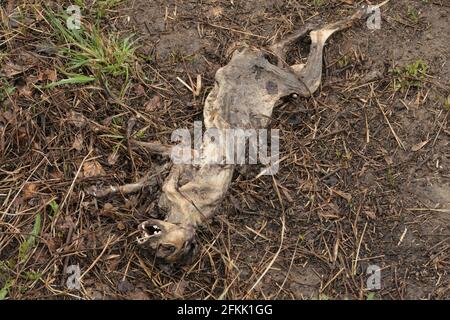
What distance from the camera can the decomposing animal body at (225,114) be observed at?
2705 mm

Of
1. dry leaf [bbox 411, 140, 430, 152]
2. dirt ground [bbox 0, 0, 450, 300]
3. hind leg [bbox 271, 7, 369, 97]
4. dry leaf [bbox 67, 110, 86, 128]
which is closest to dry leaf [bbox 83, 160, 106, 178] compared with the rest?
dirt ground [bbox 0, 0, 450, 300]

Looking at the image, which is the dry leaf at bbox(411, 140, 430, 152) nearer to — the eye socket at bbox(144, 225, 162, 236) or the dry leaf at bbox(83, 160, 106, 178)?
the eye socket at bbox(144, 225, 162, 236)

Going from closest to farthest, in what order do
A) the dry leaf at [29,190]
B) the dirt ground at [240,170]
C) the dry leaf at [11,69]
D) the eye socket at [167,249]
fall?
the eye socket at [167,249]
the dirt ground at [240,170]
the dry leaf at [29,190]
the dry leaf at [11,69]

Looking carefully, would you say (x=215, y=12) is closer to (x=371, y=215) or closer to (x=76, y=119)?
(x=76, y=119)

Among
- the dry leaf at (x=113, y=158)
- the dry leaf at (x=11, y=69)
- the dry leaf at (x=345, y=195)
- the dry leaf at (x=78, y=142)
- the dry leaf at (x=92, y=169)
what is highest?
the dry leaf at (x=11, y=69)

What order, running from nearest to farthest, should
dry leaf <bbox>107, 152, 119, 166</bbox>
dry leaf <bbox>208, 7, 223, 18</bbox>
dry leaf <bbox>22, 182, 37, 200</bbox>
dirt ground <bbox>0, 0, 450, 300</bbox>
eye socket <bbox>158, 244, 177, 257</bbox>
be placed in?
eye socket <bbox>158, 244, 177, 257</bbox>
dirt ground <bbox>0, 0, 450, 300</bbox>
dry leaf <bbox>22, 182, 37, 200</bbox>
dry leaf <bbox>107, 152, 119, 166</bbox>
dry leaf <bbox>208, 7, 223, 18</bbox>

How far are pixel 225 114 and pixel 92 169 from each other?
0.74 meters

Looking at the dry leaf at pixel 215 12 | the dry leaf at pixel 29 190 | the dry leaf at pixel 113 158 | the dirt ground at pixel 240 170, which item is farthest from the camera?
the dry leaf at pixel 215 12

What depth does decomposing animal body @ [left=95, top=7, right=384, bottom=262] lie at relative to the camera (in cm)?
271

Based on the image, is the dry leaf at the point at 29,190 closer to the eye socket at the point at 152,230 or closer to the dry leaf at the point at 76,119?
the dry leaf at the point at 76,119

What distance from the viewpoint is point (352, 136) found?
316cm

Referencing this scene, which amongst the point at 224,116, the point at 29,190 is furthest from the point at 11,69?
the point at 224,116

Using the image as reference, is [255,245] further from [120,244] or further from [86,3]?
[86,3]


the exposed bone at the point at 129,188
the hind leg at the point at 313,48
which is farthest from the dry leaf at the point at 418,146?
the exposed bone at the point at 129,188
